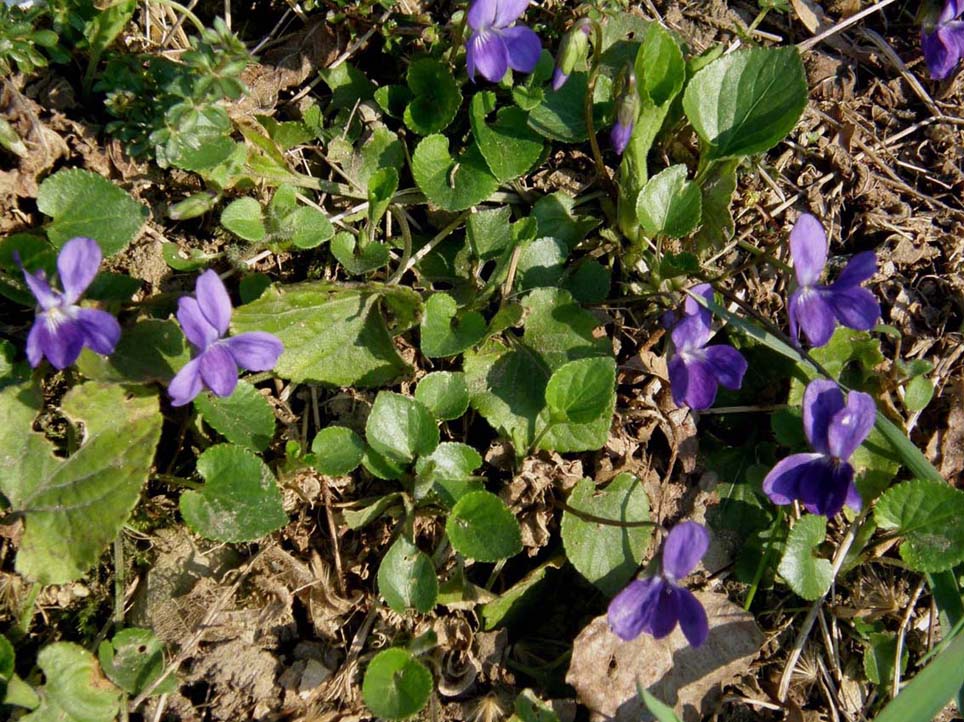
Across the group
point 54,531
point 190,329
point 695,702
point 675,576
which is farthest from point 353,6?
point 695,702

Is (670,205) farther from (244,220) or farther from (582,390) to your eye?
(244,220)

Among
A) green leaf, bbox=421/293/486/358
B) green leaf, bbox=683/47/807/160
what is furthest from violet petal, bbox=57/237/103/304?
green leaf, bbox=683/47/807/160

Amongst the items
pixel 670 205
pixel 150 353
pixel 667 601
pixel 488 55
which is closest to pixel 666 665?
pixel 667 601

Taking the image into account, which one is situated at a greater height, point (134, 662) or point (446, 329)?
point (446, 329)

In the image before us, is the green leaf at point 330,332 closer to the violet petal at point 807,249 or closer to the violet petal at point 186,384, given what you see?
the violet petal at point 186,384

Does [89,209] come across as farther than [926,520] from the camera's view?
No

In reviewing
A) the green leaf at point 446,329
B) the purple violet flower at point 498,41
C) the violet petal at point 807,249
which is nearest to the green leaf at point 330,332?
the green leaf at point 446,329

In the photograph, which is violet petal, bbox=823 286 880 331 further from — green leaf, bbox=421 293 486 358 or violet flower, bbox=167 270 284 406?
violet flower, bbox=167 270 284 406
